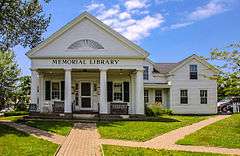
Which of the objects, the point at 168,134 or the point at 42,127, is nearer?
the point at 168,134

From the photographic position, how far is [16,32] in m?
30.4

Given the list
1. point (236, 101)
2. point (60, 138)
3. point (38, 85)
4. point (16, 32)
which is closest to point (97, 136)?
point (60, 138)

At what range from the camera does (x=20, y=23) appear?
30172mm

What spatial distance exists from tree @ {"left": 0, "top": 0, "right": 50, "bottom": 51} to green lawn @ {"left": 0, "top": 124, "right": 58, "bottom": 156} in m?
13.8

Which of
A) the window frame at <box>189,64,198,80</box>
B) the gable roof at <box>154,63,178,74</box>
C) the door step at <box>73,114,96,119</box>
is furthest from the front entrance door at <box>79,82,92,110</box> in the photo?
the window frame at <box>189,64,198,80</box>

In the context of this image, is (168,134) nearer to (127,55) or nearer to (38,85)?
(127,55)

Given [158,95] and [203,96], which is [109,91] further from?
[203,96]

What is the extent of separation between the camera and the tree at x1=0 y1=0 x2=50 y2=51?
93.7 ft

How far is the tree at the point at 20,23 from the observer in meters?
28.5

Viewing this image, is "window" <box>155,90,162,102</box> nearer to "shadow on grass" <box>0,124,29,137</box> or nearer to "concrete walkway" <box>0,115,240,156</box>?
"concrete walkway" <box>0,115,240,156</box>

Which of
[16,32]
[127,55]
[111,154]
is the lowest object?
[111,154]

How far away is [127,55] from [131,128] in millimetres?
8458

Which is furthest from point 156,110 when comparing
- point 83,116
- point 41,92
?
point 41,92

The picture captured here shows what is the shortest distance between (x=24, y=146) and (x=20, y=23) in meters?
18.2
